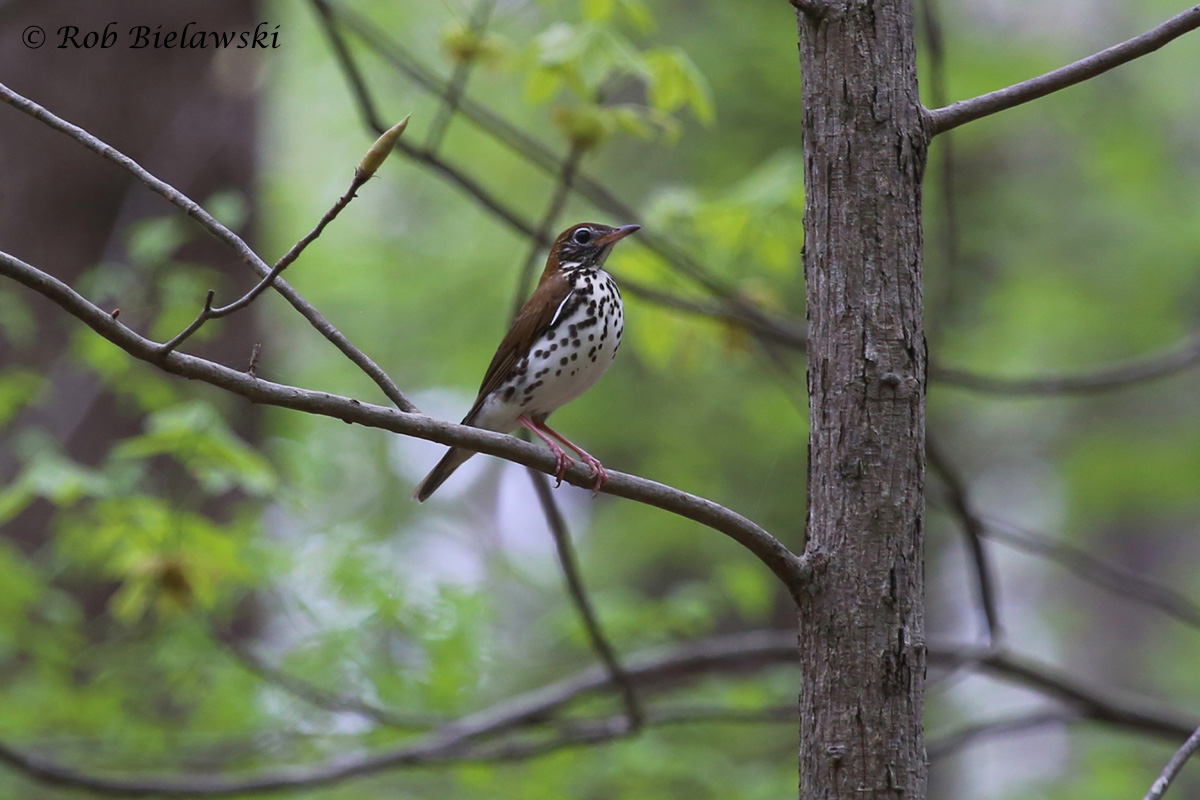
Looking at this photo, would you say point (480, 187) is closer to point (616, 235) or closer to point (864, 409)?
point (616, 235)

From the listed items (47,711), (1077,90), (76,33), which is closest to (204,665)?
(47,711)

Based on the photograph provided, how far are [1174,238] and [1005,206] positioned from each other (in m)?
1.34

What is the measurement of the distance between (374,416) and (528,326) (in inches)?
95.9

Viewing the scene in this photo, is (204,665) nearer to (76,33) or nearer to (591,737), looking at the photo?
(591,737)

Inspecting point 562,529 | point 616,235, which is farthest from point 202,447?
point 616,235

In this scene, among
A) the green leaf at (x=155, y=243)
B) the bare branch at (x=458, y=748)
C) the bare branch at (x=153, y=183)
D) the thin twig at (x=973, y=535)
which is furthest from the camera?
the green leaf at (x=155, y=243)

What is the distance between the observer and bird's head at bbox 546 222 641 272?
481cm

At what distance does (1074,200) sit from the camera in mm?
10156

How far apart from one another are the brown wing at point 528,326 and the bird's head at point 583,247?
0.92 ft

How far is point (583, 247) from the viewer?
492 cm

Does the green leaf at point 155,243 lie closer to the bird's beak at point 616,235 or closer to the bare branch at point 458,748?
the bird's beak at point 616,235

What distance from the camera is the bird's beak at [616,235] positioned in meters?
4.47

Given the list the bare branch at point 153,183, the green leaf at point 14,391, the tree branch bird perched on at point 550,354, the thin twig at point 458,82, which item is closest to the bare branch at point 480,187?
the thin twig at point 458,82

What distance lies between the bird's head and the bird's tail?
990 millimetres
